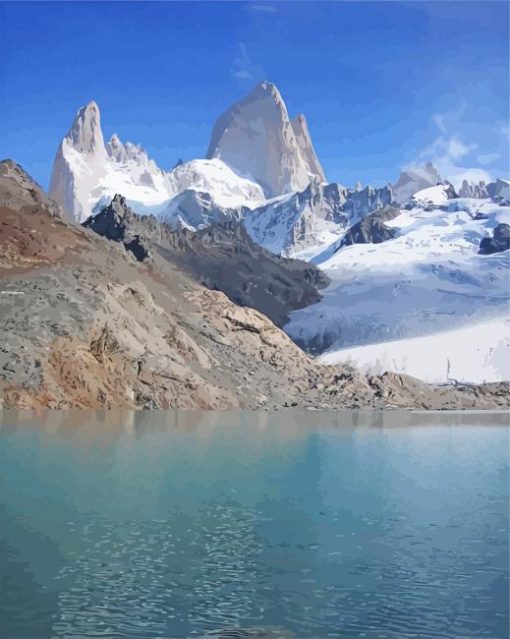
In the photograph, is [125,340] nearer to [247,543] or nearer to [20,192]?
[20,192]

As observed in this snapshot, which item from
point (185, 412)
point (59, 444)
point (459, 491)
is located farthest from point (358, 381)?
point (459, 491)

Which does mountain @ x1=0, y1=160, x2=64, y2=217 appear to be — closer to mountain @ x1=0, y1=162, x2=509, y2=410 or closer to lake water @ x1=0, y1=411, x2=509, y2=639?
mountain @ x1=0, y1=162, x2=509, y2=410

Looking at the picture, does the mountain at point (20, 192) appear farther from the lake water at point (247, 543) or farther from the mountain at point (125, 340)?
the lake water at point (247, 543)

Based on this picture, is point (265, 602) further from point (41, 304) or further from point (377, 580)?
point (41, 304)

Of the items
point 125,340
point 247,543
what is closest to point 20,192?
point 125,340

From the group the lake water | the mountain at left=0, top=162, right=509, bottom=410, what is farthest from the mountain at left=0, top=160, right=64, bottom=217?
the lake water

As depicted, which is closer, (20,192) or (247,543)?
(247,543)
